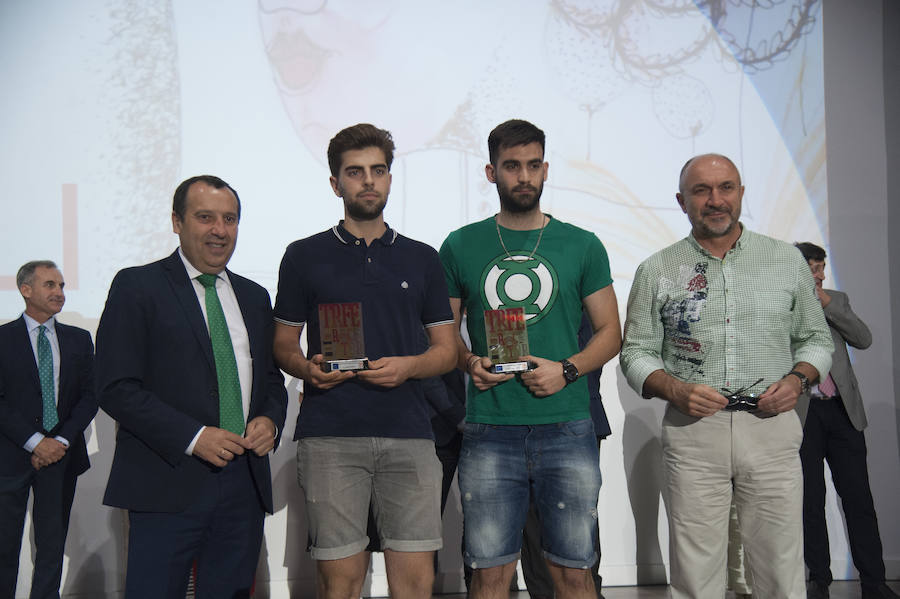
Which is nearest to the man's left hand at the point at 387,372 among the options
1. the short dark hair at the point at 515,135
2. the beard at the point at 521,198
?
the beard at the point at 521,198

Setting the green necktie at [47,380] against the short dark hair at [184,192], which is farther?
the green necktie at [47,380]

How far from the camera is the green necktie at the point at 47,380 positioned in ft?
12.0

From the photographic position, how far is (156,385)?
204 centimetres

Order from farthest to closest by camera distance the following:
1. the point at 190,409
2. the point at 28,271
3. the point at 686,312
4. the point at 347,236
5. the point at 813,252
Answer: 1. the point at 813,252
2. the point at 28,271
3. the point at 686,312
4. the point at 347,236
5. the point at 190,409

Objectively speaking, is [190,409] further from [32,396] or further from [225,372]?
[32,396]

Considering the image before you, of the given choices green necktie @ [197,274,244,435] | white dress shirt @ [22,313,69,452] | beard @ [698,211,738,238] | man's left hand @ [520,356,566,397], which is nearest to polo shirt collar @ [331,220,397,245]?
green necktie @ [197,274,244,435]

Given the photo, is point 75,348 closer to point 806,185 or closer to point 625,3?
point 625,3

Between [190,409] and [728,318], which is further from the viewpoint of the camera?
[728,318]

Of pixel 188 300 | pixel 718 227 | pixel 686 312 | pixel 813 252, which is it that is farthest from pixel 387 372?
pixel 813 252

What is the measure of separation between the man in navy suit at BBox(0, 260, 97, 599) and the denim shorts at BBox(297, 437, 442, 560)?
6.81 feet

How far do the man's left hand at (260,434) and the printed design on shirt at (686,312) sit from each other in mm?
1279

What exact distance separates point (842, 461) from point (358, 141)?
3.10m

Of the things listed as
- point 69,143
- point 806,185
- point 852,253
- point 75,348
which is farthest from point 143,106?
point 852,253

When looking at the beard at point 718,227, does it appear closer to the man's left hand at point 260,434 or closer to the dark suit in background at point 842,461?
the man's left hand at point 260,434
